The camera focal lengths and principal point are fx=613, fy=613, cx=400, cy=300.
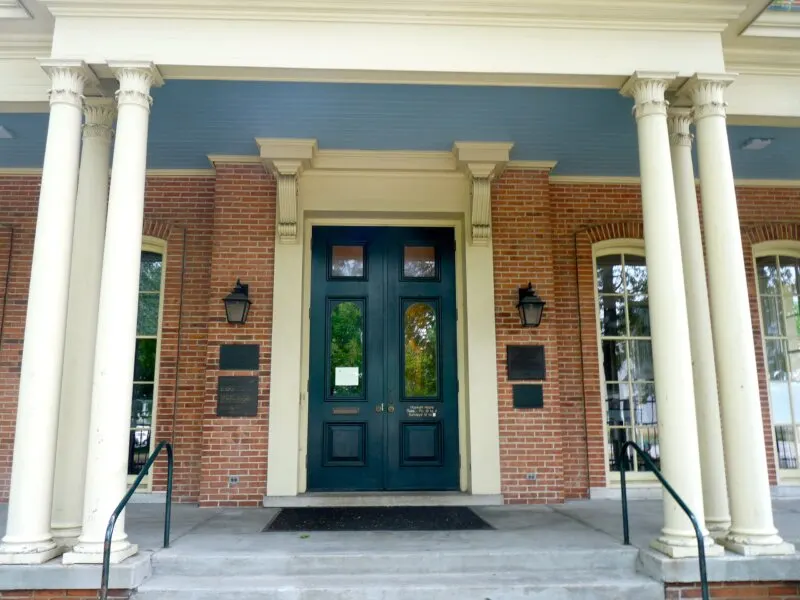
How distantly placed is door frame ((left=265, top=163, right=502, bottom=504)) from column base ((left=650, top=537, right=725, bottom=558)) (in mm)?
2444

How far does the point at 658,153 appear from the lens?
499 centimetres

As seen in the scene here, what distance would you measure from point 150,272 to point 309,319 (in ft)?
7.01

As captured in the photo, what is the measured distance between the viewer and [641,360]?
7660mm

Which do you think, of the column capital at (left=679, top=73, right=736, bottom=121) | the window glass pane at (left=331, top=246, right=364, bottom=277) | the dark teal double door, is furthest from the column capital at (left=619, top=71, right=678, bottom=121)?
the window glass pane at (left=331, top=246, right=364, bottom=277)

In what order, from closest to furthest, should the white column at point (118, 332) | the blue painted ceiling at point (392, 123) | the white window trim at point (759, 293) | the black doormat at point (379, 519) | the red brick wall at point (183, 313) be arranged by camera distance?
the white column at point (118, 332) < the black doormat at point (379, 519) < the blue painted ceiling at point (392, 123) < the red brick wall at point (183, 313) < the white window trim at point (759, 293)

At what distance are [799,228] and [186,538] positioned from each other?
8143 mm

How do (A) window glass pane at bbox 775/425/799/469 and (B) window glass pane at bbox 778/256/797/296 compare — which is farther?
(B) window glass pane at bbox 778/256/797/296

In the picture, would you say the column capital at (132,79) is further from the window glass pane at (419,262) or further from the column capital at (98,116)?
the window glass pane at (419,262)

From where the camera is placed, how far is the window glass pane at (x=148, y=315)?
749cm

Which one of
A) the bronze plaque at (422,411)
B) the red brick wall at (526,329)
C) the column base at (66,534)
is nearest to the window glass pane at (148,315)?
the column base at (66,534)

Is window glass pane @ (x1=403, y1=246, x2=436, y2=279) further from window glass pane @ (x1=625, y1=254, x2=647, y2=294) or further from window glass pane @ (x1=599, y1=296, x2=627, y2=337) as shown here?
window glass pane @ (x1=625, y1=254, x2=647, y2=294)

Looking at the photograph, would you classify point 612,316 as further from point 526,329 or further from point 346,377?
point 346,377

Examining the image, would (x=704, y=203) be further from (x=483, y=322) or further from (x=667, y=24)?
(x=483, y=322)

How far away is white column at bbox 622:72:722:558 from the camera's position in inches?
179
